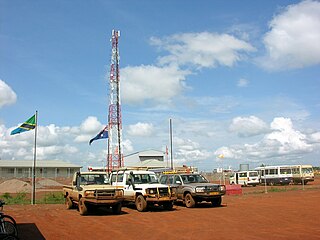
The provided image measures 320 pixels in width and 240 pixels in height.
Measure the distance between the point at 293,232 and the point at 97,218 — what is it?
819 centimetres

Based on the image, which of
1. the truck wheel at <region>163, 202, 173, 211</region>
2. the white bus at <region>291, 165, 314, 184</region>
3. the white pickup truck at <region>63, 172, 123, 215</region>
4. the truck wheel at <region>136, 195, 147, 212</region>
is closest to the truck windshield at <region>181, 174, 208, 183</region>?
the truck wheel at <region>163, 202, 173, 211</region>

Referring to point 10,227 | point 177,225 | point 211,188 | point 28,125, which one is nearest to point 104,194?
point 177,225

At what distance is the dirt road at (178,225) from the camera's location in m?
12.0

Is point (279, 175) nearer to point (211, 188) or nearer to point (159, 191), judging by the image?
point (211, 188)

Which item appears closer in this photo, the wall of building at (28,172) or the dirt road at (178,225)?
the dirt road at (178,225)

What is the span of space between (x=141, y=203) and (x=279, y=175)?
32.2m

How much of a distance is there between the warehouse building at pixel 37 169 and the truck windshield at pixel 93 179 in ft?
170

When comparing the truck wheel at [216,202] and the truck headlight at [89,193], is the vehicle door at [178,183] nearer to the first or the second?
the truck wheel at [216,202]

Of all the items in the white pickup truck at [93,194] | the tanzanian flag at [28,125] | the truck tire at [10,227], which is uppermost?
the tanzanian flag at [28,125]

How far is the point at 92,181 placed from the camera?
1930 cm

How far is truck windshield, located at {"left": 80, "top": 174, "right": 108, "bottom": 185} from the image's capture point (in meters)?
19.2

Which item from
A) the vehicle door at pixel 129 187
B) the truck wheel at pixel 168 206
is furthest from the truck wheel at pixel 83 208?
the truck wheel at pixel 168 206

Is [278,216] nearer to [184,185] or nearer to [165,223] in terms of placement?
[165,223]

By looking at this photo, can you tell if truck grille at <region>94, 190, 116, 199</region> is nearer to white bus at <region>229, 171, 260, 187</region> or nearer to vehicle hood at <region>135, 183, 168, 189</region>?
vehicle hood at <region>135, 183, 168, 189</region>
